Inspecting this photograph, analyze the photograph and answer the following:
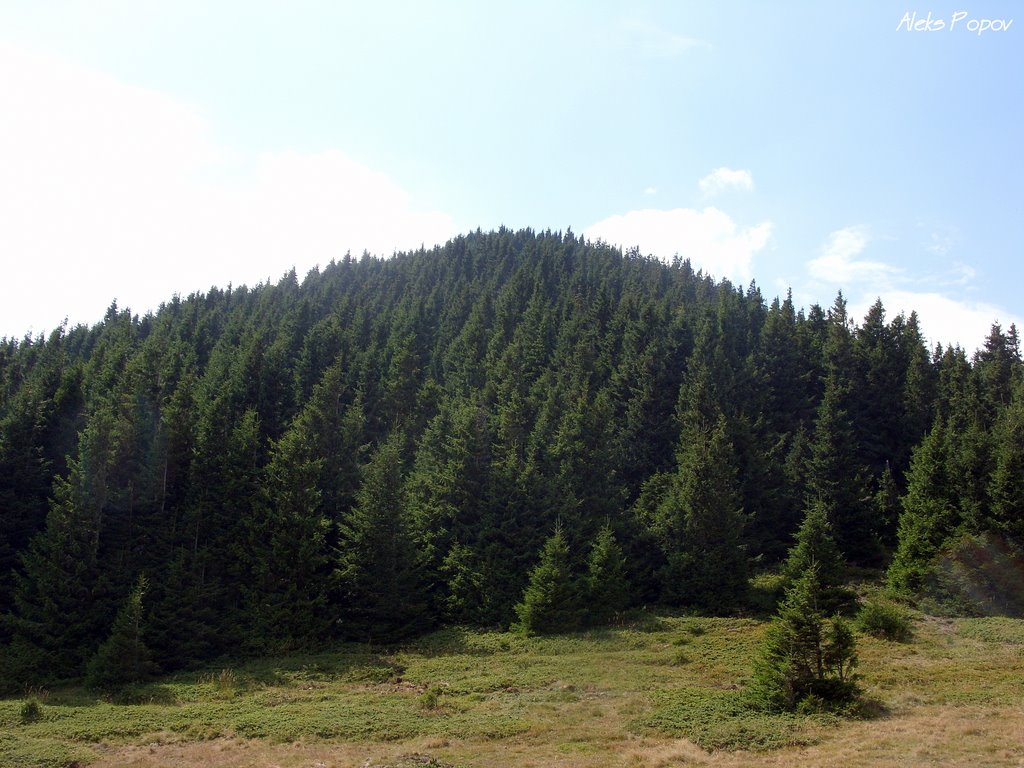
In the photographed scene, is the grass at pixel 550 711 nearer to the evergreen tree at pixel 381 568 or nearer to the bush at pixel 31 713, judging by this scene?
the bush at pixel 31 713

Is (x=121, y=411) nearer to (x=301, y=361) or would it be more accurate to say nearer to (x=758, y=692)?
(x=301, y=361)

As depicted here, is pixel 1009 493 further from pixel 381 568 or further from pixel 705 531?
pixel 381 568

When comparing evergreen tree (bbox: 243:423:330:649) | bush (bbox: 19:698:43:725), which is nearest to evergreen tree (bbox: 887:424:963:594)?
evergreen tree (bbox: 243:423:330:649)

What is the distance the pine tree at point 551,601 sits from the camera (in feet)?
135

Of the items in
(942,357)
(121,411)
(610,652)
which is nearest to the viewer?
(610,652)

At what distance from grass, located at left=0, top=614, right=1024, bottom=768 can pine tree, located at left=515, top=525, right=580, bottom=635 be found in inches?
68.0

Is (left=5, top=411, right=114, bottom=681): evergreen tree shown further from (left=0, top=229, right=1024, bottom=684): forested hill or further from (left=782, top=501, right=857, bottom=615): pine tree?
(left=782, top=501, right=857, bottom=615): pine tree

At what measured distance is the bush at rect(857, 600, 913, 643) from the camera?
115 feet

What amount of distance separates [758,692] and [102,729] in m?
26.1

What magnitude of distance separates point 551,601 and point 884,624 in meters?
18.8

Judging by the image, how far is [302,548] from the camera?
43.8 metres

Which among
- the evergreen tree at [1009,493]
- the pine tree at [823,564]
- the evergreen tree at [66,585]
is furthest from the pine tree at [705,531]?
the evergreen tree at [66,585]

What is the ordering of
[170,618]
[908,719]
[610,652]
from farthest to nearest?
[170,618], [610,652], [908,719]

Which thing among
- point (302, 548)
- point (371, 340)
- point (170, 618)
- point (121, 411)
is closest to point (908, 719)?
point (302, 548)
